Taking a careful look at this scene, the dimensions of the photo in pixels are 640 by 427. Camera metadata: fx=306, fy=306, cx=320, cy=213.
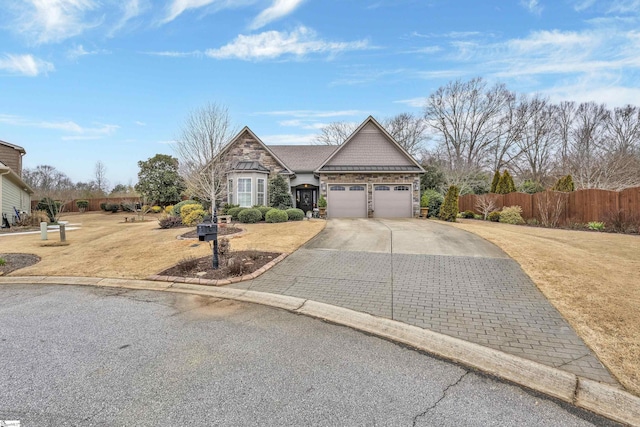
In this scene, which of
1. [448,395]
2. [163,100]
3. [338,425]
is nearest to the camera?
[338,425]

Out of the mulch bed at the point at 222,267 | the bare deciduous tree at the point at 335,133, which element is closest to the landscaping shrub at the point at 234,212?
the mulch bed at the point at 222,267

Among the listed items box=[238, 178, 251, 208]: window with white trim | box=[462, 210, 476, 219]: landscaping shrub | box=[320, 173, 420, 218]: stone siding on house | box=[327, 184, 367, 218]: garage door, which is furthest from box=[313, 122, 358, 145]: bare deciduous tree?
box=[238, 178, 251, 208]: window with white trim

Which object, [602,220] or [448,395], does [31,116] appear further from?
[602,220]

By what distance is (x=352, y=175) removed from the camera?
20.6m

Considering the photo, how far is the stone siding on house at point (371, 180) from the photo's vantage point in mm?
20547

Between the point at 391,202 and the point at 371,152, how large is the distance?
3.77 m

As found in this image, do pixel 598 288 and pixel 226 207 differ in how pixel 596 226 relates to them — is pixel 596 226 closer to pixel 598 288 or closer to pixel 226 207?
pixel 598 288

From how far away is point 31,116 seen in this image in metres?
19.6

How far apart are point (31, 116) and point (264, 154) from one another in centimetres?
1481

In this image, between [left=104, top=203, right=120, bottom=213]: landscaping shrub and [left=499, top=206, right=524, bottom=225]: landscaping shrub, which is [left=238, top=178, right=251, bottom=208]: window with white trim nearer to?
[left=499, top=206, right=524, bottom=225]: landscaping shrub

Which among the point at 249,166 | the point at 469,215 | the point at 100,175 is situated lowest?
the point at 469,215

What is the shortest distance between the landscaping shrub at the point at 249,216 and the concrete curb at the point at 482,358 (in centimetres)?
1053

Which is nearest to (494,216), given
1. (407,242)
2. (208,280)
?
(407,242)

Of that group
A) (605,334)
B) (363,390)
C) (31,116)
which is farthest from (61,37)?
(605,334)
